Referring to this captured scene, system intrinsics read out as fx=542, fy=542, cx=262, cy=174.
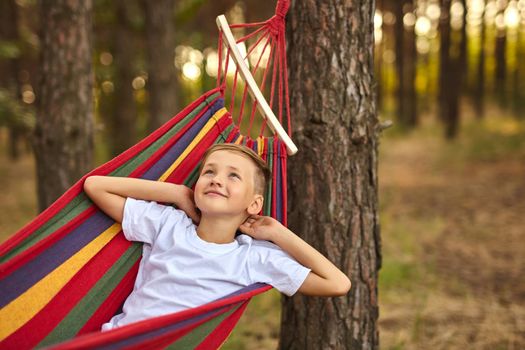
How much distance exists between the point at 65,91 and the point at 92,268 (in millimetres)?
1490

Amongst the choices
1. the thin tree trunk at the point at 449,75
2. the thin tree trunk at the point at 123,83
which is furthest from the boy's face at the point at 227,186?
the thin tree trunk at the point at 449,75

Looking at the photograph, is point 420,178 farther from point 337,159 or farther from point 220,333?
point 220,333

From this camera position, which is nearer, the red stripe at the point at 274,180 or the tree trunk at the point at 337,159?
the red stripe at the point at 274,180

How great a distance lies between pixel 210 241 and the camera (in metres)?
1.70

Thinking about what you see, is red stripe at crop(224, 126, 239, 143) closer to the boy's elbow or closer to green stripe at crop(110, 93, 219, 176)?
green stripe at crop(110, 93, 219, 176)

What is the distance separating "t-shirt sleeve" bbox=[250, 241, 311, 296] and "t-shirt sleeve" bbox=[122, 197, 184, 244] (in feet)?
0.97

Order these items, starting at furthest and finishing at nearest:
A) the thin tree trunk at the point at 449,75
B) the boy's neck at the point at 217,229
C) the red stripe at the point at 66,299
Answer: the thin tree trunk at the point at 449,75
the boy's neck at the point at 217,229
the red stripe at the point at 66,299

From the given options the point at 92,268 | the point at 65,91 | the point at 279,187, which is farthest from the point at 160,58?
the point at 92,268

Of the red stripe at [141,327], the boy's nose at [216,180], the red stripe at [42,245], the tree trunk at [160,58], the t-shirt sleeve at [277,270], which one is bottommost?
the red stripe at [141,327]

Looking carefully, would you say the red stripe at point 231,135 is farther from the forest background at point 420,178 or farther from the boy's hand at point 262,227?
the forest background at point 420,178

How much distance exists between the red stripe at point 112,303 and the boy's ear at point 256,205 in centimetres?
40

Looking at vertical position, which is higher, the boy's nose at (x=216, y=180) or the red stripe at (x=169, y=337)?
the boy's nose at (x=216, y=180)

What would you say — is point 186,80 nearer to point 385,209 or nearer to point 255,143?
point 385,209

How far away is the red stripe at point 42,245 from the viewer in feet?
5.01
